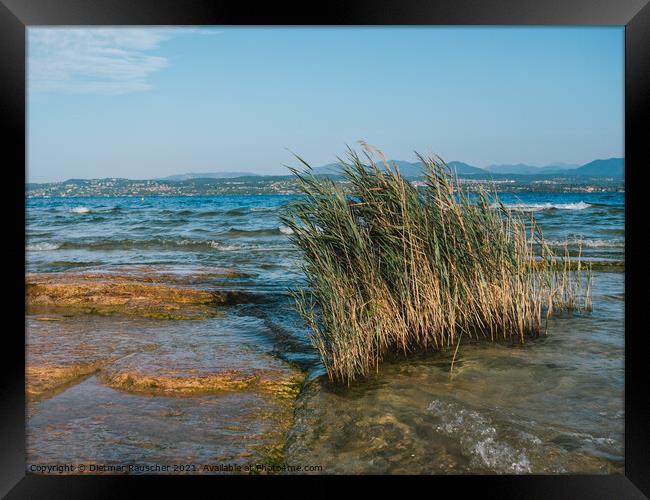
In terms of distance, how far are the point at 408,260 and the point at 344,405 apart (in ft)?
6.44

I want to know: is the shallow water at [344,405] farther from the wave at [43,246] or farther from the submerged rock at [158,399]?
the wave at [43,246]

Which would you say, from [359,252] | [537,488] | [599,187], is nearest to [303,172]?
[359,252]

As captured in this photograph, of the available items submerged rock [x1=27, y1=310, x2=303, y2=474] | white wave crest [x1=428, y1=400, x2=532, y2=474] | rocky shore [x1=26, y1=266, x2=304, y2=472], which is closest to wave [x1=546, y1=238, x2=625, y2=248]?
rocky shore [x1=26, y1=266, x2=304, y2=472]

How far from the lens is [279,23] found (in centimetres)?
424

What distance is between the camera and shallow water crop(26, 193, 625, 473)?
Answer: 14.4ft

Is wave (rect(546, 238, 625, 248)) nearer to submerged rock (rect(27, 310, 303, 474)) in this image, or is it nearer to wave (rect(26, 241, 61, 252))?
submerged rock (rect(27, 310, 303, 474))

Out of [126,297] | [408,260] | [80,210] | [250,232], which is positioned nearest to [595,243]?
[250,232]

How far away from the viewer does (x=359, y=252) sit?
6.30 meters

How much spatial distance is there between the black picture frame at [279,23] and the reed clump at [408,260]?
214cm

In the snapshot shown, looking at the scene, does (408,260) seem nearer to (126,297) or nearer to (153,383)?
(153,383)

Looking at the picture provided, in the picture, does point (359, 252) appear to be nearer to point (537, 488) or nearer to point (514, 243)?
point (514, 243)

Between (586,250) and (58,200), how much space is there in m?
34.8

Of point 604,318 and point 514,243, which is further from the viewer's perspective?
point 604,318

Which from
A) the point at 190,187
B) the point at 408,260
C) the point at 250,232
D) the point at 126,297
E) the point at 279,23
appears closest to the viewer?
the point at 279,23
